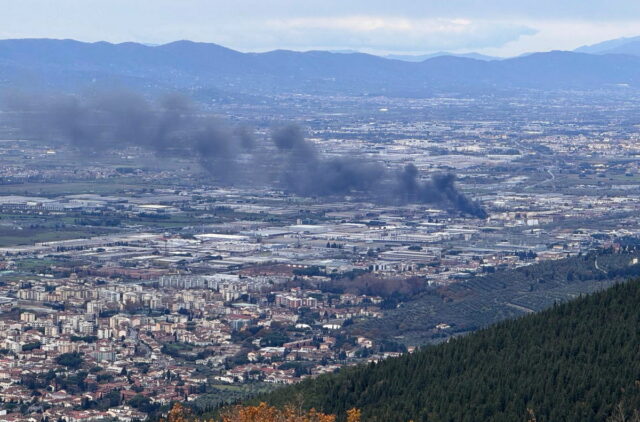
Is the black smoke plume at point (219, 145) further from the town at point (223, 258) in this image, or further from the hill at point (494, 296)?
the hill at point (494, 296)

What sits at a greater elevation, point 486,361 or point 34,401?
point 486,361

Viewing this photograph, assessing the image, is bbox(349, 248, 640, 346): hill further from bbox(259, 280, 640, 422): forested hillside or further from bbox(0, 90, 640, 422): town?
bbox(259, 280, 640, 422): forested hillside

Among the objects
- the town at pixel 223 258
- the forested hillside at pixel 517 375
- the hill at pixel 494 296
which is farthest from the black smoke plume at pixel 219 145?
the forested hillside at pixel 517 375

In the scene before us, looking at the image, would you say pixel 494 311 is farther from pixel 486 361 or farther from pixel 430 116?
pixel 430 116

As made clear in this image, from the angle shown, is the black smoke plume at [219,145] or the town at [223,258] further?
the black smoke plume at [219,145]

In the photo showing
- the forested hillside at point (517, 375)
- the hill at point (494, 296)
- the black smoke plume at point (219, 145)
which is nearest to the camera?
the forested hillside at point (517, 375)

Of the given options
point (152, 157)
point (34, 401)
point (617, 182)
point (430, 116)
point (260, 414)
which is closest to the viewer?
point (260, 414)

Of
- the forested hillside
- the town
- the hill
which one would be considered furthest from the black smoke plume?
the forested hillside

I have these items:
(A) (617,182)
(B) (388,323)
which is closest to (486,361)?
(B) (388,323)
